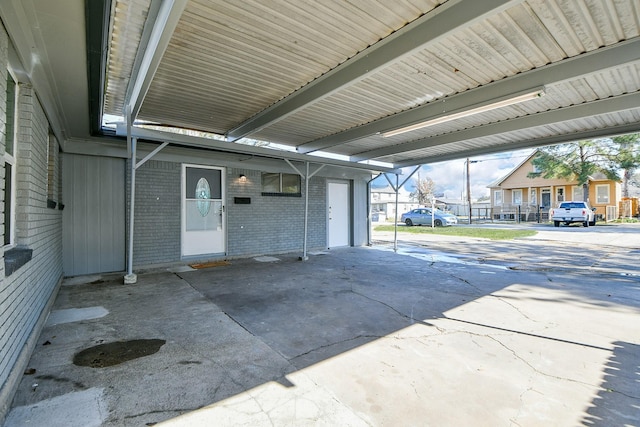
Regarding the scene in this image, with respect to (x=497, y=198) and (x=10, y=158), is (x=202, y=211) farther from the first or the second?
(x=497, y=198)

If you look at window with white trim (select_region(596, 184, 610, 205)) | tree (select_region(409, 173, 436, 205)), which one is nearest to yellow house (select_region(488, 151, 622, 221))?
window with white trim (select_region(596, 184, 610, 205))

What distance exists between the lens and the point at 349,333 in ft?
11.2

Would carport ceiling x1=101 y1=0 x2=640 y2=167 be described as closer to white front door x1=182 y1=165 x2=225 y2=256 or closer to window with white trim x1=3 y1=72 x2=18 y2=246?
window with white trim x1=3 y1=72 x2=18 y2=246

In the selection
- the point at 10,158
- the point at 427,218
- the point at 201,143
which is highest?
the point at 201,143

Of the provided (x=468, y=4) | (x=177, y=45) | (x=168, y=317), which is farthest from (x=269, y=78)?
(x=168, y=317)

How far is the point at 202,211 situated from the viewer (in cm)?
752

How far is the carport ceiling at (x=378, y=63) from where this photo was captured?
3.00 meters

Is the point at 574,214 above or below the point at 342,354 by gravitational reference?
above

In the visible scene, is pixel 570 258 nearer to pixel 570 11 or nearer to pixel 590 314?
pixel 590 314

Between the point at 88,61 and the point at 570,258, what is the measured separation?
10.6 metres

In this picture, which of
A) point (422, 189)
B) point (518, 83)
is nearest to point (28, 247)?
point (518, 83)

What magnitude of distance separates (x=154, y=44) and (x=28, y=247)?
2.15m

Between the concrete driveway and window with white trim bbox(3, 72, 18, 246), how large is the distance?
1126 millimetres

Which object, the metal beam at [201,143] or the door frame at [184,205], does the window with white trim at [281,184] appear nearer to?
the door frame at [184,205]
